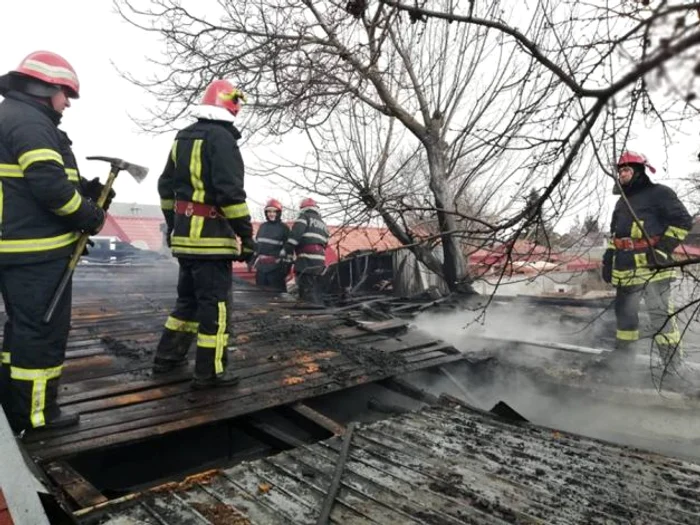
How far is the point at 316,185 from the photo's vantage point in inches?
283

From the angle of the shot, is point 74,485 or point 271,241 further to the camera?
point 271,241

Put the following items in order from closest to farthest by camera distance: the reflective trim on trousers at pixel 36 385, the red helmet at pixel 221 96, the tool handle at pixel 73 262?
the reflective trim on trousers at pixel 36 385
the tool handle at pixel 73 262
the red helmet at pixel 221 96

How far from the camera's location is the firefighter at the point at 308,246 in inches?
315

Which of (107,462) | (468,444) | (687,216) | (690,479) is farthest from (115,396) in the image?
(687,216)

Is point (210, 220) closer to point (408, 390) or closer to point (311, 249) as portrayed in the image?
point (408, 390)

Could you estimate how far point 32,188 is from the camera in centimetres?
275

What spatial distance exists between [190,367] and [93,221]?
1.41 metres

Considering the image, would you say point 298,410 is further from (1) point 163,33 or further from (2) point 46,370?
(1) point 163,33

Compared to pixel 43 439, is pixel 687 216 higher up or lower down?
higher up

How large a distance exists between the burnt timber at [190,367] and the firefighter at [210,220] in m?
0.26

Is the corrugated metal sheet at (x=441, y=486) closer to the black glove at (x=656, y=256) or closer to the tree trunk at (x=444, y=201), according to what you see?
the black glove at (x=656, y=256)

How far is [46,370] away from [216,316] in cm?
109

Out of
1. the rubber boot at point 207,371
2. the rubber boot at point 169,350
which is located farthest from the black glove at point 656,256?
the rubber boot at point 169,350

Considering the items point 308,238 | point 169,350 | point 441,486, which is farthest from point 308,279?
point 441,486
